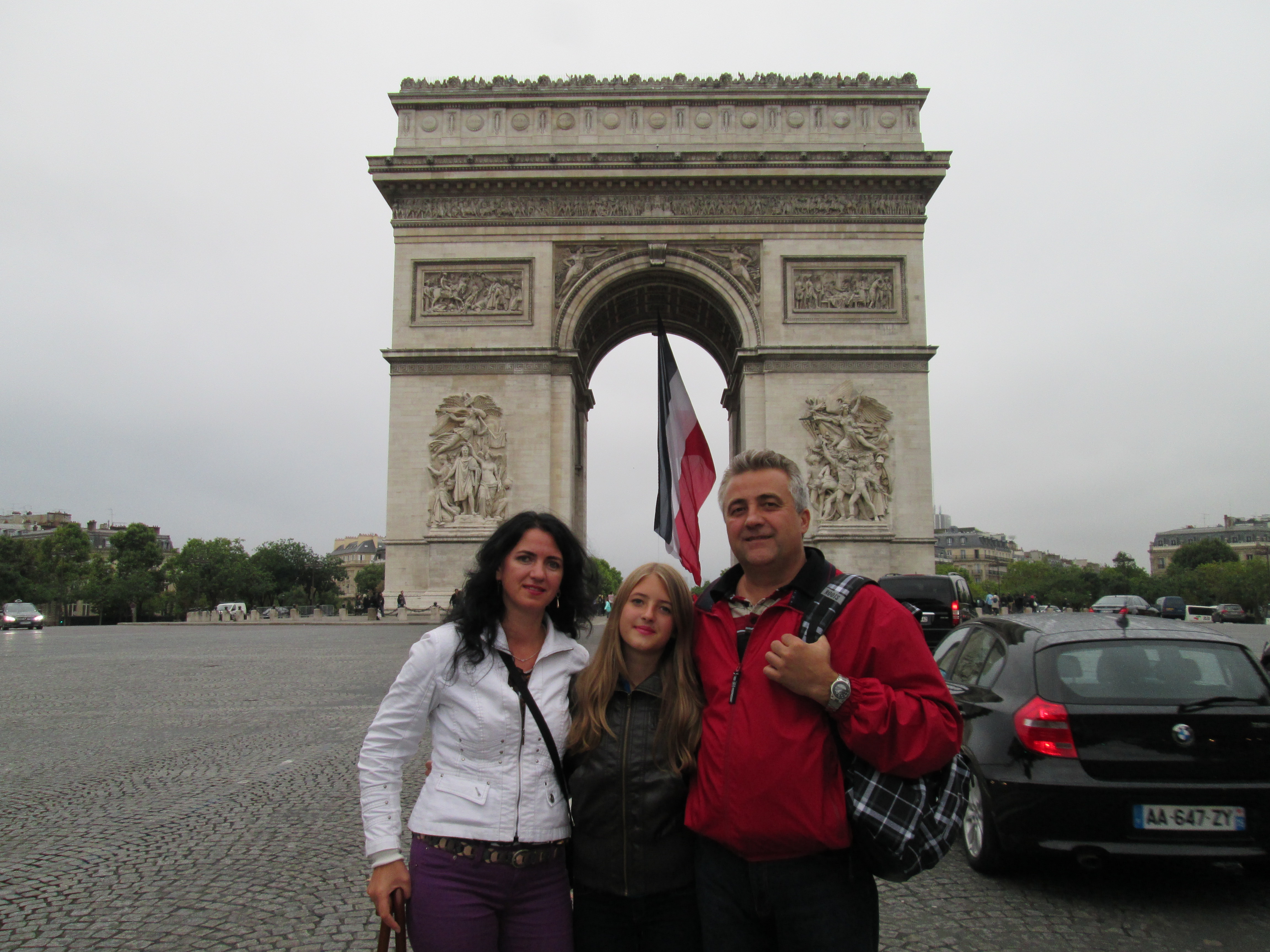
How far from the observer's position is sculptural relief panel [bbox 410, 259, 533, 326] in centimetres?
2262

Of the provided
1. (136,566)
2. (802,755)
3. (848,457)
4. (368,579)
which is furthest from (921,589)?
(368,579)

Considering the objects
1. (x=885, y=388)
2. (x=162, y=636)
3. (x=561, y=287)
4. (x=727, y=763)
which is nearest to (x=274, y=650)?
(x=162, y=636)

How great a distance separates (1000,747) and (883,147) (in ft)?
71.8

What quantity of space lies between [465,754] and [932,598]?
41.1 feet

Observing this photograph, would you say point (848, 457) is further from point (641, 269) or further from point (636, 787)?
point (636, 787)

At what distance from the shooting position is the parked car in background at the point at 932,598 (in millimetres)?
13203

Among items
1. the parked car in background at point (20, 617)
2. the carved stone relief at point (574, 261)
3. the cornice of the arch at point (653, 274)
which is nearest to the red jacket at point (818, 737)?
the cornice of the arch at point (653, 274)

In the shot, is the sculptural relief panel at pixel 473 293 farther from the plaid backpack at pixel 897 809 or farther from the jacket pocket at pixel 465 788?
the plaid backpack at pixel 897 809

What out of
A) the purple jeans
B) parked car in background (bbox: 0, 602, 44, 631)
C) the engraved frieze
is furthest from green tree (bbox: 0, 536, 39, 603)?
the purple jeans

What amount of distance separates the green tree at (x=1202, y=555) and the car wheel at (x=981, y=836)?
80.6m

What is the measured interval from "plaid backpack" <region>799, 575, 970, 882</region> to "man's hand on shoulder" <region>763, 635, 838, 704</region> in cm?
12

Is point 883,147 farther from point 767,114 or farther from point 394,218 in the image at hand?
point 394,218

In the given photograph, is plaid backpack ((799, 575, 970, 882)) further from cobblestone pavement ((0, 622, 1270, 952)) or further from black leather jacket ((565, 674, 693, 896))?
cobblestone pavement ((0, 622, 1270, 952))

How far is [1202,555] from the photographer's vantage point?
73938mm
